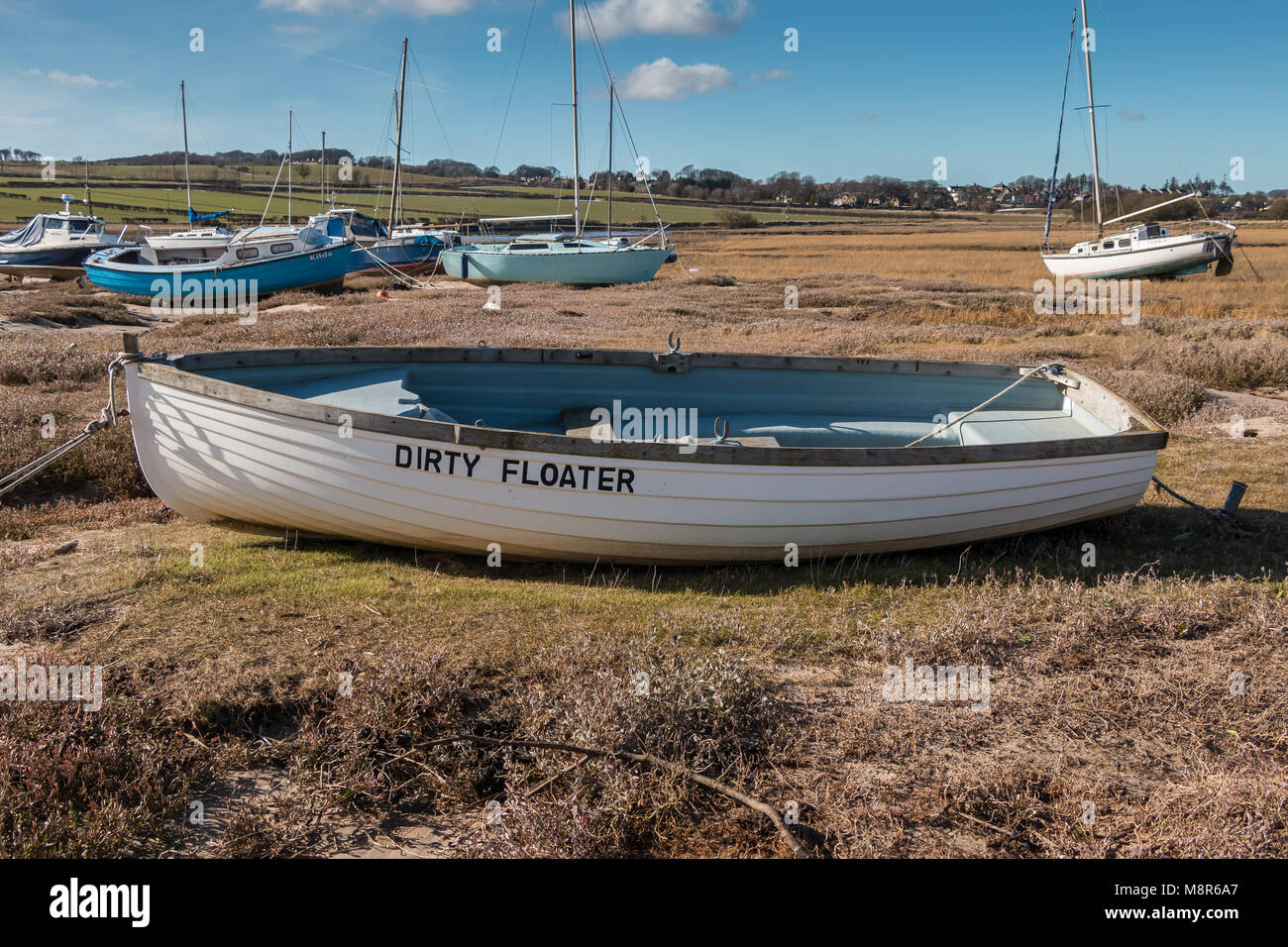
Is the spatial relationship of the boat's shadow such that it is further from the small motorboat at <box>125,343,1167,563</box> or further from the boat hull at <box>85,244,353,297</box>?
the boat hull at <box>85,244,353,297</box>

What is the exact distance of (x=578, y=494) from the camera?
20.9 ft

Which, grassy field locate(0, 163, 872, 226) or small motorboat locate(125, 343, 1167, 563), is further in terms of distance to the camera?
grassy field locate(0, 163, 872, 226)

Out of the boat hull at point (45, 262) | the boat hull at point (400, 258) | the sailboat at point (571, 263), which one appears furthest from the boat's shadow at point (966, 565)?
the boat hull at point (45, 262)

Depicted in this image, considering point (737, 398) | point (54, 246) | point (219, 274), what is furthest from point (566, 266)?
point (737, 398)

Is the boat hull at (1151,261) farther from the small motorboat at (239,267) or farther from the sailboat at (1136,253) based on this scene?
the small motorboat at (239,267)

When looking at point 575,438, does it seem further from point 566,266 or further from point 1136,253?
point 1136,253

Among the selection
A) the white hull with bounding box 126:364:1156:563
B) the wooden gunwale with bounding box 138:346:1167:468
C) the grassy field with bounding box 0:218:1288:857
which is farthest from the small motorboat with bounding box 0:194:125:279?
the white hull with bounding box 126:364:1156:563

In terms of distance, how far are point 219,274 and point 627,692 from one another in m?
26.7

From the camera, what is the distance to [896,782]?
171 inches

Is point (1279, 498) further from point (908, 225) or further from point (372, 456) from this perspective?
point (908, 225)

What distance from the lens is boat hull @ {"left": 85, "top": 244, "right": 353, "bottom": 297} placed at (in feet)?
88.2

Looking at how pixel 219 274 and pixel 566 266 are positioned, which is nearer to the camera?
pixel 219 274

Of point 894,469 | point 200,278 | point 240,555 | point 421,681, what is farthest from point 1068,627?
point 200,278

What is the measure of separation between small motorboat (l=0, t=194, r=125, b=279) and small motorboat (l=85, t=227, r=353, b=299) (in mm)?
6000
